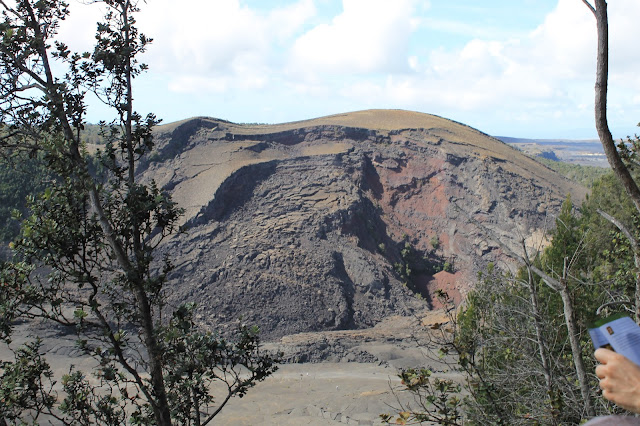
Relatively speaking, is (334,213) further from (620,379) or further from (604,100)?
(620,379)

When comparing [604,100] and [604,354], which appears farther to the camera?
[604,100]

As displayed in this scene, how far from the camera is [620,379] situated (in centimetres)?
177

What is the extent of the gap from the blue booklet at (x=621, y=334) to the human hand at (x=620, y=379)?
2cm

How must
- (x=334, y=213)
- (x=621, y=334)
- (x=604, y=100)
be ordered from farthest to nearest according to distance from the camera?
(x=334, y=213)
(x=604, y=100)
(x=621, y=334)

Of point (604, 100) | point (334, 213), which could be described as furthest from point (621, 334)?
point (334, 213)

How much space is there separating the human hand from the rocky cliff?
23.2m

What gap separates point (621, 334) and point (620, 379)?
0.16m

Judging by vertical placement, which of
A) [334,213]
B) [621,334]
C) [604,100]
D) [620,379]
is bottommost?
[334,213]

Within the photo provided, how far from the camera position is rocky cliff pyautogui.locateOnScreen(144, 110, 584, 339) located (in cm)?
2614

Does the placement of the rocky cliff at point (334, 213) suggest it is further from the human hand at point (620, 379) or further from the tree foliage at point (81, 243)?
the human hand at point (620, 379)

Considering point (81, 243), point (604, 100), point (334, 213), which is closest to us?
point (604, 100)

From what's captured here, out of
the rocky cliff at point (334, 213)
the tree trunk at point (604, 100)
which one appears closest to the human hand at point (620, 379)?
the tree trunk at point (604, 100)

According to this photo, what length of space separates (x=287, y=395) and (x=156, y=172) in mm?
19654

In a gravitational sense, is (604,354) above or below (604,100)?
below
